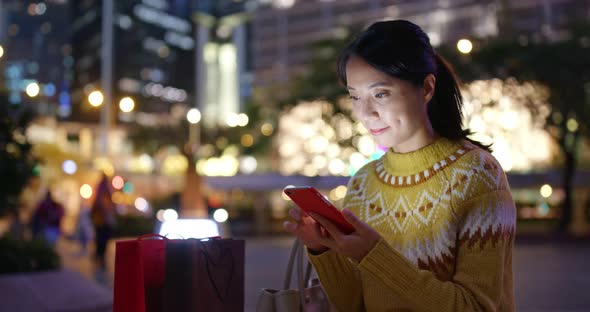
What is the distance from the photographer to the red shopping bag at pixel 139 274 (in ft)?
7.54

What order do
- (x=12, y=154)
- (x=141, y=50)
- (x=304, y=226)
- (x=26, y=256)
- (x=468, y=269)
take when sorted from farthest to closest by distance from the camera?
(x=141, y=50), (x=12, y=154), (x=26, y=256), (x=304, y=226), (x=468, y=269)

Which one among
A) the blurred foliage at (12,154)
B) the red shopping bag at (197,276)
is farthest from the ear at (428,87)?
the blurred foliage at (12,154)

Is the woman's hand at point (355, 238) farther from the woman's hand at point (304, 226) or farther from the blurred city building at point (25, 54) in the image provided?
the blurred city building at point (25, 54)

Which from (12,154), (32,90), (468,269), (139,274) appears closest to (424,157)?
(468,269)

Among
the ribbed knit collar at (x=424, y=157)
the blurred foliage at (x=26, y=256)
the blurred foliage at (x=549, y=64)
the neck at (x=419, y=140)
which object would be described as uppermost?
the blurred foliage at (x=549, y=64)

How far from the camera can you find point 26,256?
372 inches

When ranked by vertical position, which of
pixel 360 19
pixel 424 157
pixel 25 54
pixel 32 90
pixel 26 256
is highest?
pixel 360 19

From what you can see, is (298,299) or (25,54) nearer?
(298,299)

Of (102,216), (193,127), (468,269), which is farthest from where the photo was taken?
Result: (193,127)

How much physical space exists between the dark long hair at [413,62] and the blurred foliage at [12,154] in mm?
8974

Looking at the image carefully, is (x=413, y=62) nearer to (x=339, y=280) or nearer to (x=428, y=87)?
(x=428, y=87)

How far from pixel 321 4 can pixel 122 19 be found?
39.5m

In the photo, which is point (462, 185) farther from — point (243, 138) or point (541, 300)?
point (243, 138)

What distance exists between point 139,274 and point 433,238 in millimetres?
986
